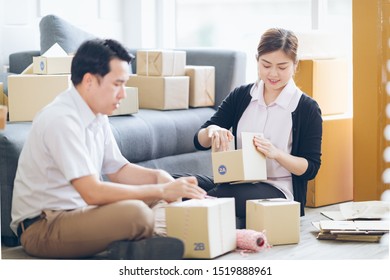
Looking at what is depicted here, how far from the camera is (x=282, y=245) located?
7.86ft

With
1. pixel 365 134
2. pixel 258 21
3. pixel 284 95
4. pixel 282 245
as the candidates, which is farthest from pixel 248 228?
pixel 258 21

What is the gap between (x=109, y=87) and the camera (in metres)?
2.13

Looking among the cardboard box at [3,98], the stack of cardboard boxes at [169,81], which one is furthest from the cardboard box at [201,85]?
the cardboard box at [3,98]

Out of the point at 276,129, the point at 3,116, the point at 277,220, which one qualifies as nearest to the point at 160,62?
the point at 276,129

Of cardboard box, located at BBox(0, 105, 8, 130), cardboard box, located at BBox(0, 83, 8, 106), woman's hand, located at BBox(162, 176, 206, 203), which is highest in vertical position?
cardboard box, located at BBox(0, 83, 8, 106)

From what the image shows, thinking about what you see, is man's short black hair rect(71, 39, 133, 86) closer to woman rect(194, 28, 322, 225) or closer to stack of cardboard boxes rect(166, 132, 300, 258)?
stack of cardboard boxes rect(166, 132, 300, 258)

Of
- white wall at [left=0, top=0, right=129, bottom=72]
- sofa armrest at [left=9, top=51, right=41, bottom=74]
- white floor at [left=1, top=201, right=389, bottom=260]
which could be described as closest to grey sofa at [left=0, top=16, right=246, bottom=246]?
sofa armrest at [left=9, top=51, right=41, bottom=74]

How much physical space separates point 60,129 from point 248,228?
0.72 m

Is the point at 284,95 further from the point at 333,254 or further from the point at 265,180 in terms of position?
the point at 333,254

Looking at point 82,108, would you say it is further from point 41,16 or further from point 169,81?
point 41,16

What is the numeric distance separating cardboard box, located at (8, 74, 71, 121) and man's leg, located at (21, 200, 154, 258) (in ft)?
1.52

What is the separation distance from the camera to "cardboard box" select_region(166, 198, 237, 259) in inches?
85.7

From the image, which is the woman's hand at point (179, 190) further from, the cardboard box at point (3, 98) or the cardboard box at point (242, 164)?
the cardboard box at point (3, 98)

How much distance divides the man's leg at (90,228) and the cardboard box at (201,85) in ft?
3.82
